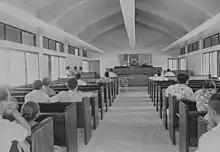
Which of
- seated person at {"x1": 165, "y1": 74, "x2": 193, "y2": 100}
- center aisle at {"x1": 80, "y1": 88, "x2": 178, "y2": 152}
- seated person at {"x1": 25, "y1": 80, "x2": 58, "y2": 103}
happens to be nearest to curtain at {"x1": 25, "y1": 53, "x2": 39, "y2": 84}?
center aisle at {"x1": 80, "y1": 88, "x2": 178, "y2": 152}

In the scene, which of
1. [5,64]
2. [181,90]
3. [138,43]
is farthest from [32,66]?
[138,43]

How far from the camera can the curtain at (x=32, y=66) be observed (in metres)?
7.43

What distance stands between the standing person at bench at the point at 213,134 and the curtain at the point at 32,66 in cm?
656

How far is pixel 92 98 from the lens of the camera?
4.29 m

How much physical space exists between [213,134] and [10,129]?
1.14 meters

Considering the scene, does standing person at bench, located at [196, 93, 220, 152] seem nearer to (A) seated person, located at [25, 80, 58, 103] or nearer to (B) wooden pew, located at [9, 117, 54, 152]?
(B) wooden pew, located at [9, 117, 54, 152]

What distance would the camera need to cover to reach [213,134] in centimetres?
132

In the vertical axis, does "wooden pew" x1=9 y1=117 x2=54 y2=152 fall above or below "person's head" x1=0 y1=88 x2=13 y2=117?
below

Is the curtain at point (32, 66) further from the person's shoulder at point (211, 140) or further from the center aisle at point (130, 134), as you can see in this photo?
the person's shoulder at point (211, 140)

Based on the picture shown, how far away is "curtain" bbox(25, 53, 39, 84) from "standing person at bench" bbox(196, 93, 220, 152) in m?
6.56

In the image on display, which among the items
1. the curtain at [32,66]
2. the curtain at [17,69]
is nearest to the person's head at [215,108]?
the curtain at [17,69]

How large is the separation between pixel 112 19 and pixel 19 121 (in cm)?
1223

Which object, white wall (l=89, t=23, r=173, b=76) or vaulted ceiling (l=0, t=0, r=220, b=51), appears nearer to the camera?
vaulted ceiling (l=0, t=0, r=220, b=51)

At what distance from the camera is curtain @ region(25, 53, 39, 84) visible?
743 centimetres
